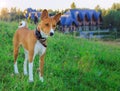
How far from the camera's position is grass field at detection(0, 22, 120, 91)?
5426 millimetres

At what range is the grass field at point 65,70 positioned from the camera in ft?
17.8

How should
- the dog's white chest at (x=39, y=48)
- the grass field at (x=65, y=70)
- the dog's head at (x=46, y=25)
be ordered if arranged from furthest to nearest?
the grass field at (x=65, y=70) → the dog's white chest at (x=39, y=48) → the dog's head at (x=46, y=25)

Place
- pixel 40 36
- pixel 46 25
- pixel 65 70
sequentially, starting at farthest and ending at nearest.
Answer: pixel 65 70 → pixel 40 36 → pixel 46 25

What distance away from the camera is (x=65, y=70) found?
22.3 feet

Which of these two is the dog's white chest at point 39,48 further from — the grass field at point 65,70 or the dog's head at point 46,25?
the grass field at point 65,70

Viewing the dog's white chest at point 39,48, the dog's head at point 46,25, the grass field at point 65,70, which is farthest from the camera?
the grass field at point 65,70

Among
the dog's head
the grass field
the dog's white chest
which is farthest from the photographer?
the grass field

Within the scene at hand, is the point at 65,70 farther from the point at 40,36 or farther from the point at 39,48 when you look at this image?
the point at 40,36

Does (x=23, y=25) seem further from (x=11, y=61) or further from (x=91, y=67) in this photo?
(x=91, y=67)

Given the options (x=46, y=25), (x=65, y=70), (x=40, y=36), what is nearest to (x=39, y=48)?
(x=40, y=36)

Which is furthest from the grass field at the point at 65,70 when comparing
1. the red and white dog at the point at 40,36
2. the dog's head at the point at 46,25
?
the dog's head at the point at 46,25

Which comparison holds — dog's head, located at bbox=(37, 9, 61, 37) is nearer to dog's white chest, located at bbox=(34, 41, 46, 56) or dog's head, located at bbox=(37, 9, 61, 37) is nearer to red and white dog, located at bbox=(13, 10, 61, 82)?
red and white dog, located at bbox=(13, 10, 61, 82)

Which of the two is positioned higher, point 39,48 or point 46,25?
point 46,25

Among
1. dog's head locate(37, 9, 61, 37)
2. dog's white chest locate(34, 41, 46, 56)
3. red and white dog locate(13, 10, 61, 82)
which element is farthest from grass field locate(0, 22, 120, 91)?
dog's head locate(37, 9, 61, 37)
